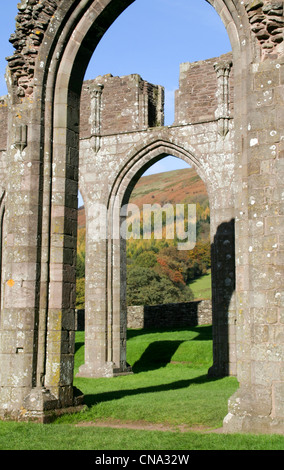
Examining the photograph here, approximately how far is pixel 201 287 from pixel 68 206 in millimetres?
32727

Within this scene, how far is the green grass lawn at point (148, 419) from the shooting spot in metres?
5.10

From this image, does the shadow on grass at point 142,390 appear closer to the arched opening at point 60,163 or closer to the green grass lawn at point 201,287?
the arched opening at point 60,163

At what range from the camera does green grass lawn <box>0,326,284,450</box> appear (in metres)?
5.10

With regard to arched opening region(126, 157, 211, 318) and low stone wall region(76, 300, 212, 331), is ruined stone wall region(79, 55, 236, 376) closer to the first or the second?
arched opening region(126, 157, 211, 318)

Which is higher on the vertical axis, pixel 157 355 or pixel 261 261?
pixel 261 261

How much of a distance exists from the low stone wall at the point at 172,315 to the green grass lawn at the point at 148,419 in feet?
29.6

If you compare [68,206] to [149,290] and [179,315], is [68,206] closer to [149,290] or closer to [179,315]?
[179,315]

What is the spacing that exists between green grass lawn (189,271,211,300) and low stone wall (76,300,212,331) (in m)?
14.2

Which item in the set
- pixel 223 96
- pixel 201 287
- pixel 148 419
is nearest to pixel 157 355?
pixel 223 96

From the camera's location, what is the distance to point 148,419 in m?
6.78

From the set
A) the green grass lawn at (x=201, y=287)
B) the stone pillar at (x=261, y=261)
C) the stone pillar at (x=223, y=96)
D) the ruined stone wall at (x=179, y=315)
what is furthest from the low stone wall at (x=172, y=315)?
the stone pillar at (x=261, y=261)

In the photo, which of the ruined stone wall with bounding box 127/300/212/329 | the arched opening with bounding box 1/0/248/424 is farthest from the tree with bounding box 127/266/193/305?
the arched opening with bounding box 1/0/248/424

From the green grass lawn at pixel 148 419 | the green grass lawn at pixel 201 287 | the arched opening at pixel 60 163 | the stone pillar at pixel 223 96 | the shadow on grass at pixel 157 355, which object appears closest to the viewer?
the green grass lawn at pixel 148 419
